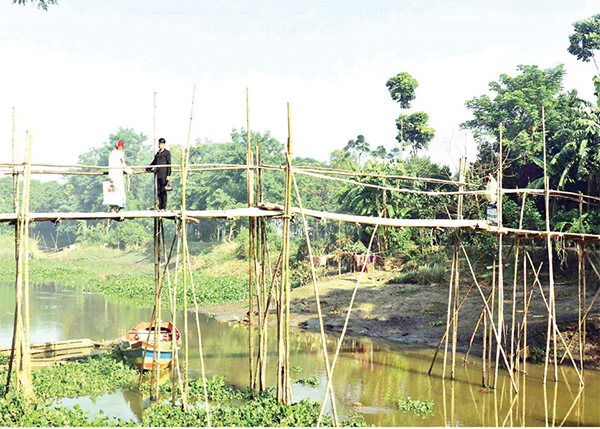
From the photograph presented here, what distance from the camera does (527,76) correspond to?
87.8ft

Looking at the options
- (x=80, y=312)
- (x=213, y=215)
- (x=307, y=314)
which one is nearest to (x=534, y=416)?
(x=213, y=215)

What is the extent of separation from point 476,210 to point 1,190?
49.9 m

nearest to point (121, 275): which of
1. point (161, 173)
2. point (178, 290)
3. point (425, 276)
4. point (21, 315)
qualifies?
point (178, 290)

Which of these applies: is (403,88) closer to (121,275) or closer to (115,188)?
(121,275)

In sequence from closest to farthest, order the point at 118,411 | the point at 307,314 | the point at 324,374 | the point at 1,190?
the point at 118,411, the point at 324,374, the point at 307,314, the point at 1,190

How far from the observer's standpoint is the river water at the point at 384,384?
1055 cm

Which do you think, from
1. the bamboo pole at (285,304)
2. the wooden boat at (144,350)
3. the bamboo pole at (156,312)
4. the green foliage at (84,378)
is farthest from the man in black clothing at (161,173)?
the green foliage at (84,378)

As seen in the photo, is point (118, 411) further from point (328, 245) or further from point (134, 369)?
point (328, 245)

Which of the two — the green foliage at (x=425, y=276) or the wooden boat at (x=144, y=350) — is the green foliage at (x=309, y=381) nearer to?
the wooden boat at (x=144, y=350)

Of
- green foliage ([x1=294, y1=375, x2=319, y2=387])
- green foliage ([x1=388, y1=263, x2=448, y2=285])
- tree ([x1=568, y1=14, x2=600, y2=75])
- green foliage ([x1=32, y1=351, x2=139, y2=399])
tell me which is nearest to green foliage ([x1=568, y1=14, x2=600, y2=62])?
tree ([x1=568, y1=14, x2=600, y2=75])

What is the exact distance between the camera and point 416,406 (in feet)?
35.5

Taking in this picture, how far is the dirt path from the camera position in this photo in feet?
49.9

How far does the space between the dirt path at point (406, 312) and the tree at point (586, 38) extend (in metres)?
14.1

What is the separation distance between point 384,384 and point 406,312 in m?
5.91
